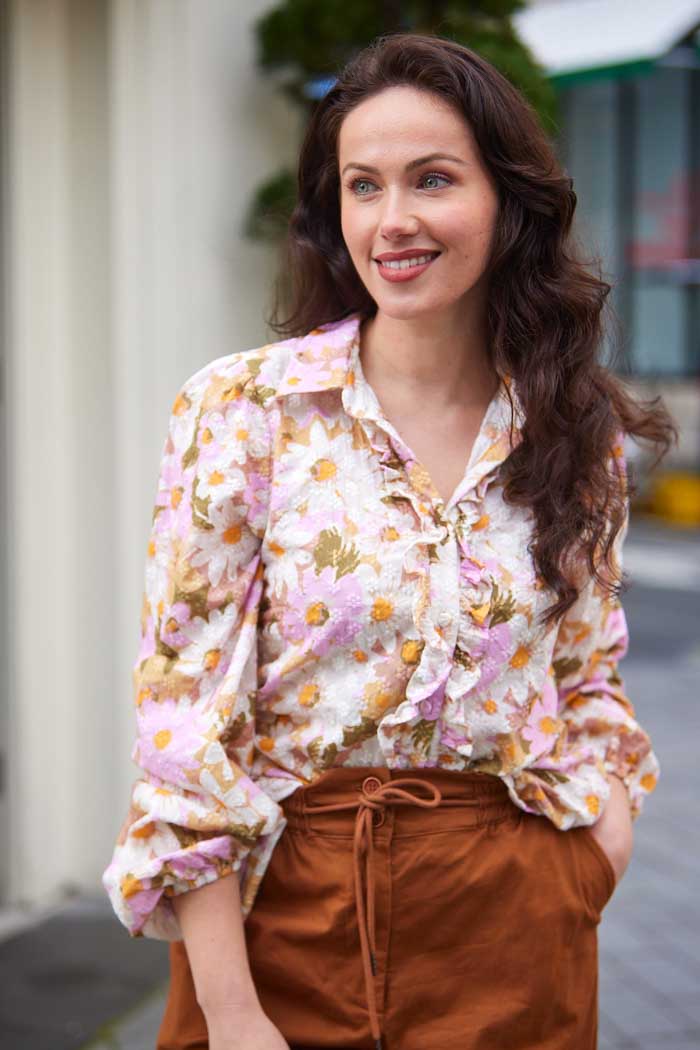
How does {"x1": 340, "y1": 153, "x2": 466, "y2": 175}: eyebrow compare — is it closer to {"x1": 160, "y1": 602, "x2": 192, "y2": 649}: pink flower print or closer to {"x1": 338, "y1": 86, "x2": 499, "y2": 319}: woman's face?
{"x1": 338, "y1": 86, "x2": 499, "y2": 319}: woman's face

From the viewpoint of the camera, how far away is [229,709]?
5.02ft

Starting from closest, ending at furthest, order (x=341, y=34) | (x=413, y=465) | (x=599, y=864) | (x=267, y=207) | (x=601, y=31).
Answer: (x=413, y=465), (x=599, y=864), (x=341, y=34), (x=267, y=207), (x=601, y=31)

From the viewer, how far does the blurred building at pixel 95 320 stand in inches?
136

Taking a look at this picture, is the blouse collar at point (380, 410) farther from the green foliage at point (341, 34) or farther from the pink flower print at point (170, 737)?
the green foliage at point (341, 34)

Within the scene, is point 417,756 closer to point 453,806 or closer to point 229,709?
point 453,806

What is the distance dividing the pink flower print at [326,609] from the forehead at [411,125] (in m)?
0.53

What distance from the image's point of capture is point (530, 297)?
5.74 feet

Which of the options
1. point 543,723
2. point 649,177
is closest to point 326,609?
point 543,723

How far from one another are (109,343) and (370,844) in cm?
235

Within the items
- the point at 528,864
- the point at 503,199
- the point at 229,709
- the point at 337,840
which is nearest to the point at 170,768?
the point at 229,709

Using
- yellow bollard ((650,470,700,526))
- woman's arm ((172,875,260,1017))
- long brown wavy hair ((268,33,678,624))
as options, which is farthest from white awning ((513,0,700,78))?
woman's arm ((172,875,260,1017))

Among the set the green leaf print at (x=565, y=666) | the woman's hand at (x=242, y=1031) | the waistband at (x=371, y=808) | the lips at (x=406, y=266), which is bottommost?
the woman's hand at (x=242, y=1031)

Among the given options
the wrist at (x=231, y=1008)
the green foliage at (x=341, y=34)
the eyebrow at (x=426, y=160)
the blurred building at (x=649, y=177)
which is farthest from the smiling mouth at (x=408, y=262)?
the blurred building at (x=649, y=177)

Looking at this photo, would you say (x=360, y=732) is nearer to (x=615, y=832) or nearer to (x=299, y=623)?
(x=299, y=623)
